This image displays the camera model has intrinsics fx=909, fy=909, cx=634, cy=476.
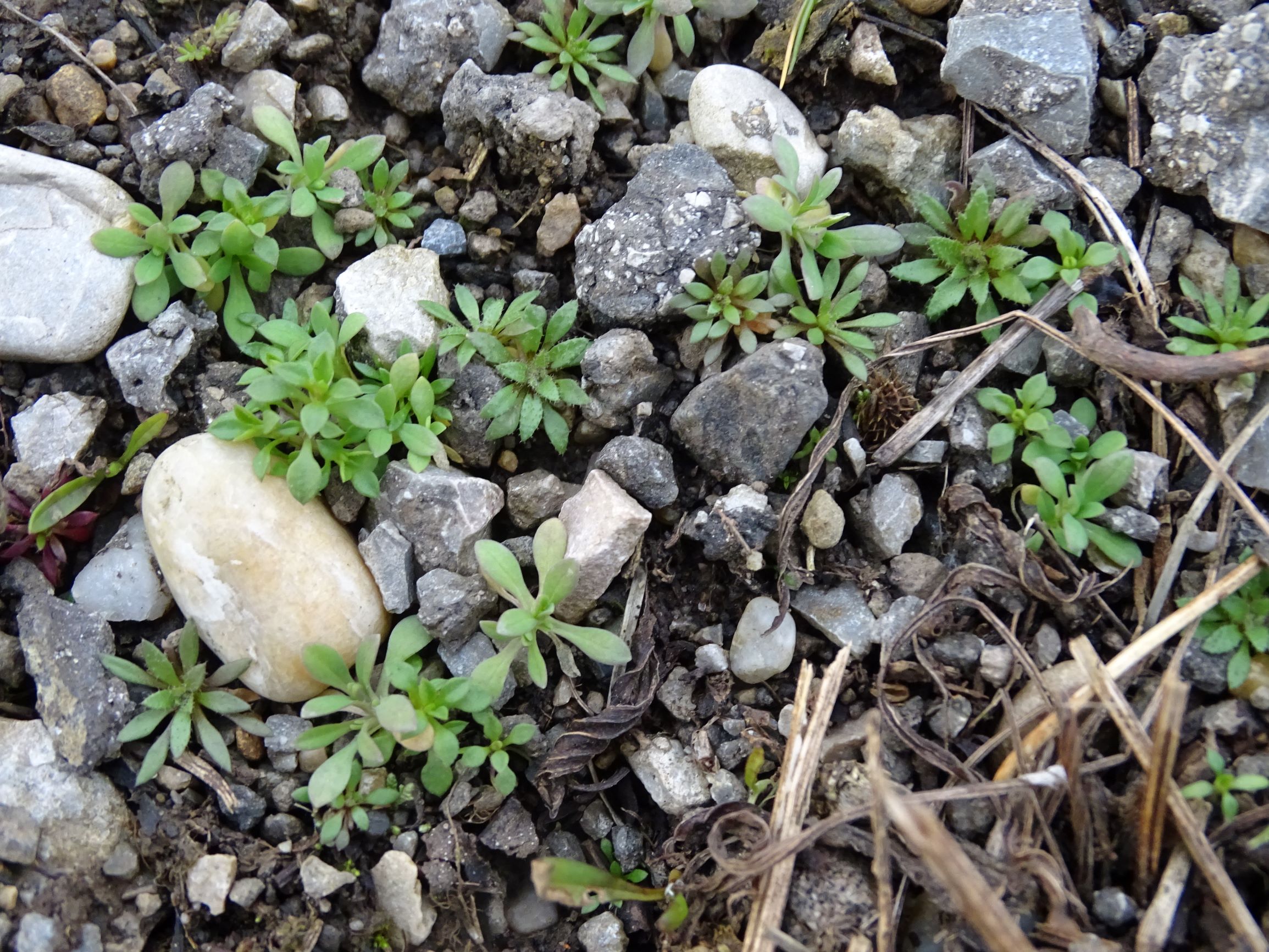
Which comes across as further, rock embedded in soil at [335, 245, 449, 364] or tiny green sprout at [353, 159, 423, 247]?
tiny green sprout at [353, 159, 423, 247]

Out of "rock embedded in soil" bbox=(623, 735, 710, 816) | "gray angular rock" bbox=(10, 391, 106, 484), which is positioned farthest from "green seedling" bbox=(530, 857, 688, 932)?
"gray angular rock" bbox=(10, 391, 106, 484)

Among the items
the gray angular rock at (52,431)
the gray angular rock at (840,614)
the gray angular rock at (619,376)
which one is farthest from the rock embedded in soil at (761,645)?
the gray angular rock at (52,431)

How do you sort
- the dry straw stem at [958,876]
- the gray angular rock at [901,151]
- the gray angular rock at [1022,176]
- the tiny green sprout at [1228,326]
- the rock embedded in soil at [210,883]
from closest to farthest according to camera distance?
1. the dry straw stem at [958,876]
2. the rock embedded in soil at [210,883]
3. the tiny green sprout at [1228,326]
4. the gray angular rock at [1022,176]
5. the gray angular rock at [901,151]

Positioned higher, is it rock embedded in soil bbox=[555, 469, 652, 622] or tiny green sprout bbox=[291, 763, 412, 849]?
rock embedded in soil bbox=[555, 469, 652, 622]

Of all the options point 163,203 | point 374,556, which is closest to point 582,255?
point 374,556

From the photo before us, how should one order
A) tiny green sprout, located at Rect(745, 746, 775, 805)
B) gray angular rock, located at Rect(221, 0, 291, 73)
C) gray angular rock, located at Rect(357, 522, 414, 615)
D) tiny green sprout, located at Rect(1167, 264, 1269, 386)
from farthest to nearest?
gray angular rock, located at Rect(221, 0, 291, 73) → gray angular rock, located at Rect(357, 522, 414, 615) → tiny green sprout, located at Rect(1167, 264, 1269, 386) → tiny green sprout, located at Rect(745, 746, 775, 805)

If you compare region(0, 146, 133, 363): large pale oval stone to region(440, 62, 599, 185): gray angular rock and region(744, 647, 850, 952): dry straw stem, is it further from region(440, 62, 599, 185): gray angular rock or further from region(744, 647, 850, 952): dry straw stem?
region(744, 647, 850, 952): dry straw stem

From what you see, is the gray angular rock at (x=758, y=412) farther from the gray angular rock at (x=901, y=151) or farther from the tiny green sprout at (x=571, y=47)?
the tiny green sprout at (x=571, y=47)
